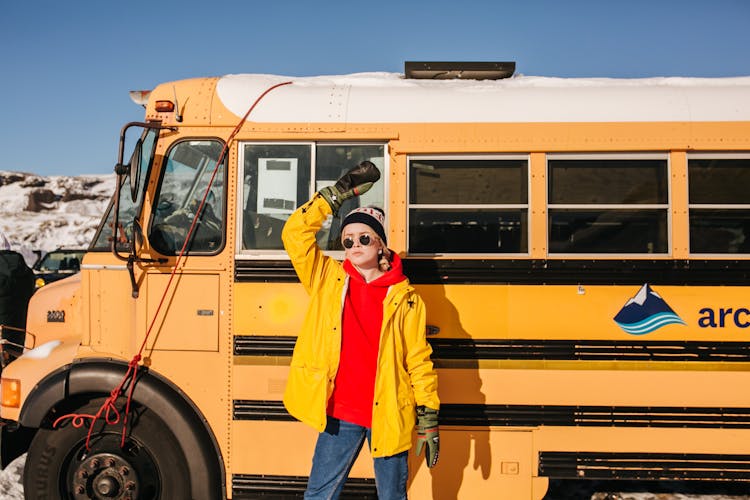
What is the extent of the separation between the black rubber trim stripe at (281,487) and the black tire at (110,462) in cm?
32

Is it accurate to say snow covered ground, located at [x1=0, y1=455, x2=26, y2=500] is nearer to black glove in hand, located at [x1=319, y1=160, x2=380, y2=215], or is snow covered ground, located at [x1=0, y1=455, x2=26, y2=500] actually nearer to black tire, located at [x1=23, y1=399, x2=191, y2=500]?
black tire, located at [x1=23, y1=399, x2=191, y2=500]

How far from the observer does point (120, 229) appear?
12.0 feet

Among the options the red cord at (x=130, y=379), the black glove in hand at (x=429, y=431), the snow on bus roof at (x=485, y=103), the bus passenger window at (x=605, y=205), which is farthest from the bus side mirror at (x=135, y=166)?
the bus passenger window at (x=605, y=205)

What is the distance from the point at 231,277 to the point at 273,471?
3.89 feet

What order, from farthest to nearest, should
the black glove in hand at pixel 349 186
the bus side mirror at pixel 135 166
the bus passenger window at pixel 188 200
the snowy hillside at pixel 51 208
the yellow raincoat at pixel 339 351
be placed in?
the snowy hillside at pixel 51 208, the bus passenger window at pixel 188 200, the bus side mirror at pixel 135 166, the black glove in hand at pixel 349 186, the yellow raincoat at pixel 339 351

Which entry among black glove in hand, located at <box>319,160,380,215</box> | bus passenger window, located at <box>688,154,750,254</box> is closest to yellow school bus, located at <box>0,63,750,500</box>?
bus passenger window, located at <box>688,154,750,254</box>

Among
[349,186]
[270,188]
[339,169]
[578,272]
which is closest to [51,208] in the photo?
[270,188]

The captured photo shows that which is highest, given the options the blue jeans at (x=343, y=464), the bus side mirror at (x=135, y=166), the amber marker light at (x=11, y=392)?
the bus side mirror at (x=135, y=166)

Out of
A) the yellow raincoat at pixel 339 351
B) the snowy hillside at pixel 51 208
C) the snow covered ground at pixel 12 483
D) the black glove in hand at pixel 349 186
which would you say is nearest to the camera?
the yellow raincoat at pixel 339 351

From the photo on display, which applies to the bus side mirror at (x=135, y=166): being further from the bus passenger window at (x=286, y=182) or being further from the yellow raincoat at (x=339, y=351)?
the yellow raincoat at (x=339, y=351)

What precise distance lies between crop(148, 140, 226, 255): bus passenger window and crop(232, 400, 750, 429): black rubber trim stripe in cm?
177

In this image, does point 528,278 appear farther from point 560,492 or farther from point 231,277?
point 560,492

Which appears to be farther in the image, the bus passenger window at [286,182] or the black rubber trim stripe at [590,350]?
the bus passenger window at [286,182]

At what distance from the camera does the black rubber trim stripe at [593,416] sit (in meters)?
3.61
